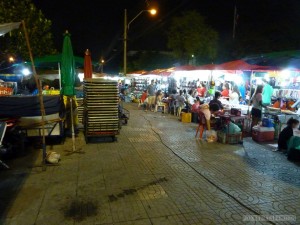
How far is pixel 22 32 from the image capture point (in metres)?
14.0

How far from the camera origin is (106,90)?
323 inches

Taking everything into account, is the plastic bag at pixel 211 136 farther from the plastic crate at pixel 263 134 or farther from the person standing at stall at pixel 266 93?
the person standing at stall at pixel 266 93

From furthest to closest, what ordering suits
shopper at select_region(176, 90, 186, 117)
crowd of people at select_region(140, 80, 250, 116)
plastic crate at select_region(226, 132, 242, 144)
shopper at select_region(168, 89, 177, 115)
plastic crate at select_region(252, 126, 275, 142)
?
shopper at select_region(168, 89, 177, 115), shopper at select_region(176, 90, 186, 117), crowd of people at select_region(140, 80, 250, 116), plastic crate at select_region(252, 126, 275, 142), plastic crate at select_region(226, 132, 242, 144)

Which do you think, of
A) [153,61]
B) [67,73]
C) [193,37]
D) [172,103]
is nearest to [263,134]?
[67,73]

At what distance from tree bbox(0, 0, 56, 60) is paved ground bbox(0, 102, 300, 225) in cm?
968

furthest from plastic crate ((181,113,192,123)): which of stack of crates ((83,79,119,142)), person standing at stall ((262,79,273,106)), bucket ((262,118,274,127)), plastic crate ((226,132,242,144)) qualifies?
stack of crates ((83,79,119,142))

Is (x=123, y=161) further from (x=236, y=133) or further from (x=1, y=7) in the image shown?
(x=1, y=7)

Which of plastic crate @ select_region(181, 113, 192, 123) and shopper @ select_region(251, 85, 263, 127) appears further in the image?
plastic crate @ select_region(181, 113, 192, 123)

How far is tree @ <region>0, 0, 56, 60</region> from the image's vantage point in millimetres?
13977

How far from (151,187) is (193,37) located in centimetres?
2239

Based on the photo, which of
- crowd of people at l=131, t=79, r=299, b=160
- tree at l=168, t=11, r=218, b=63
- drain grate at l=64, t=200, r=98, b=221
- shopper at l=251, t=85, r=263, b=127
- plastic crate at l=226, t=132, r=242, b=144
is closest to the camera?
drain grate at l=64, t=200, r=98, b=221

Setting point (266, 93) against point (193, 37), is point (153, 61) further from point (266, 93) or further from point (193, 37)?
point (266, 93)

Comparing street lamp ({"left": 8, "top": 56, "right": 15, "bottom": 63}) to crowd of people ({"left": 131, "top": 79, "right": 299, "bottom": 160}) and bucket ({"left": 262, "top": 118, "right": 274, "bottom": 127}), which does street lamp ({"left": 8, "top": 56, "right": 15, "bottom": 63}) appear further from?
bucket ({"left": 262, "top": 118, "right": 274, "bottom": 127})

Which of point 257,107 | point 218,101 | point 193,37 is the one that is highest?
point 193,37
